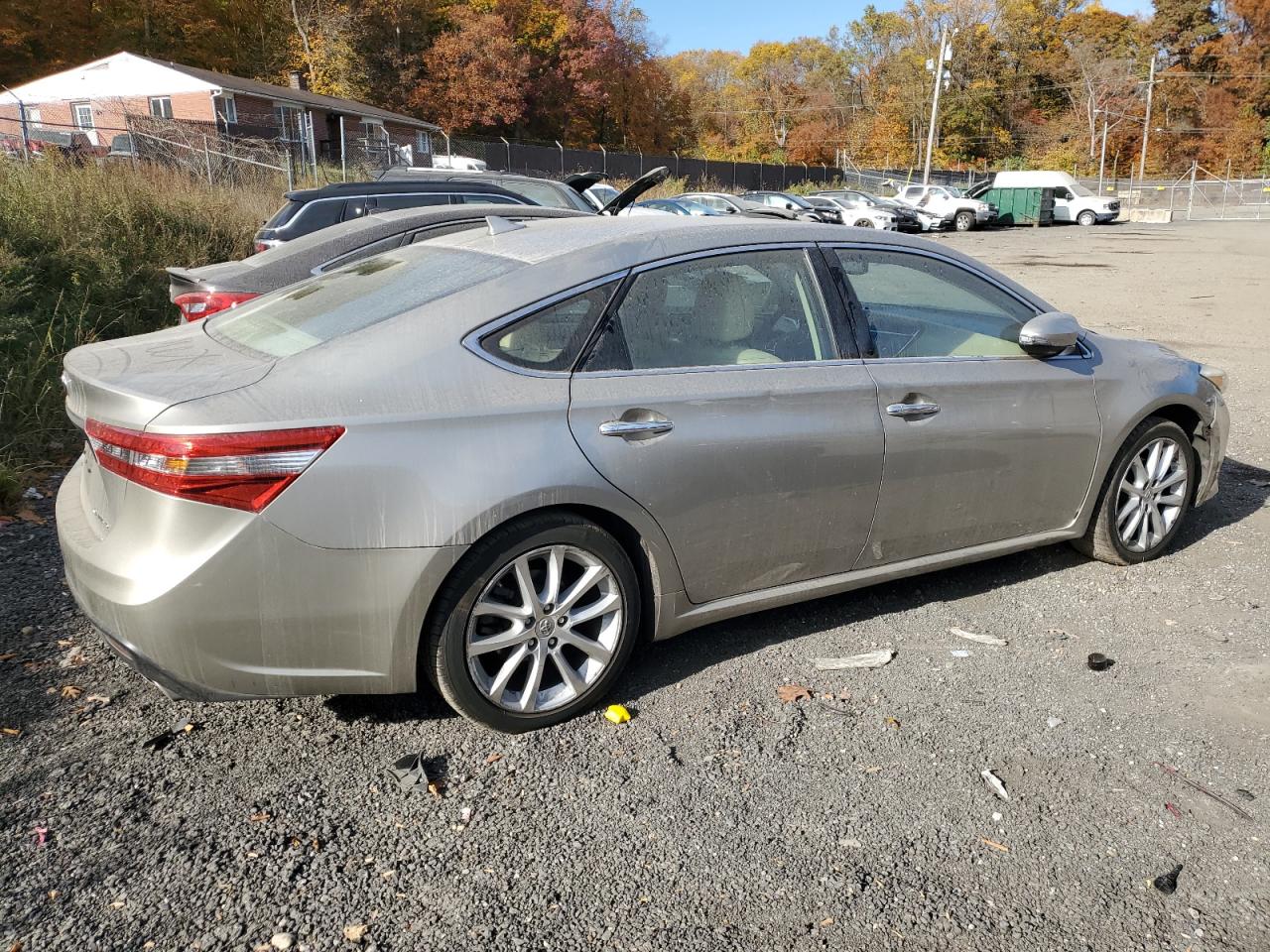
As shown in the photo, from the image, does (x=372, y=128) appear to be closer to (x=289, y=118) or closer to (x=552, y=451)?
(x=289, y=118)

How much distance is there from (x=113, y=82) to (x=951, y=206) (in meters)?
36.8

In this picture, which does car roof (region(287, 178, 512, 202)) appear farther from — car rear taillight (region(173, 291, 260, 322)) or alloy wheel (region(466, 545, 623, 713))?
alloy wheel (region(466, 545, 623, 713))

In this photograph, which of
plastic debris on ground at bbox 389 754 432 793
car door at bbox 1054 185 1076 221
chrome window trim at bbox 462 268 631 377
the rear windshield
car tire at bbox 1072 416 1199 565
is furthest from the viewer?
car door at bbox 1054 185 1076 221

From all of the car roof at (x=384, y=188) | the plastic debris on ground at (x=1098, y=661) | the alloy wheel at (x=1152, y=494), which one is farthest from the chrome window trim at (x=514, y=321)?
the car roof at (x=384, y=188)

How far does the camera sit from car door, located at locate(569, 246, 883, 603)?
10.7 ft

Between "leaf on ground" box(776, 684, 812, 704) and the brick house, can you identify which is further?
the brick house

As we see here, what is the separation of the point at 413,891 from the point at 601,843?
20.1 inches

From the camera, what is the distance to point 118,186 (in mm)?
10914

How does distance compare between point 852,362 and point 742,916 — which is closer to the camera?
point 742,916

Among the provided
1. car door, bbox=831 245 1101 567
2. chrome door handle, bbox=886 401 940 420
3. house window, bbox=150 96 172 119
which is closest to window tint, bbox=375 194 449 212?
car door, bbox=831 245 1101 567

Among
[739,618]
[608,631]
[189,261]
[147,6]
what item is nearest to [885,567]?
[739,618]

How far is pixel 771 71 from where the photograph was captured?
84.5m

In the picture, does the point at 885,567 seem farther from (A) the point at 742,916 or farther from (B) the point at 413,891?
(B) the point at 413,891

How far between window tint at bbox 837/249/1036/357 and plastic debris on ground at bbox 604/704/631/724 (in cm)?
174
